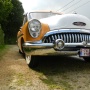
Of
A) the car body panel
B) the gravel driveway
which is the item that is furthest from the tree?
the car body panel

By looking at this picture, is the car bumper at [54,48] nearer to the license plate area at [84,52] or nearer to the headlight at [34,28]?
the license plate area at [84,52]

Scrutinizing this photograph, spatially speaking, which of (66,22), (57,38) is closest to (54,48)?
(57,38)

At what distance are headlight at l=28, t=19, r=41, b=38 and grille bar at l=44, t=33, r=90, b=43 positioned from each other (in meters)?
0.26

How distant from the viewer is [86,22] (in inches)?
244

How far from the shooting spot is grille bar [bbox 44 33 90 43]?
557 centimetres

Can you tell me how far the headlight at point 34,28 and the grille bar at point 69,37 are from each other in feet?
0.87

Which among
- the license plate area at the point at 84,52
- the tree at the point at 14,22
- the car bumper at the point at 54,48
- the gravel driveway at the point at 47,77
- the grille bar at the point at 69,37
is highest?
the grille bar at the point at 69,37

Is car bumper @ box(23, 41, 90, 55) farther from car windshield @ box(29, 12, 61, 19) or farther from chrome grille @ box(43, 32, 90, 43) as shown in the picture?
car windshield @ box(29, 12, 61, 19)

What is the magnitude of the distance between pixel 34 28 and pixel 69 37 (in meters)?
0.75

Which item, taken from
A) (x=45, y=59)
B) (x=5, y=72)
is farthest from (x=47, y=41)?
(x=45, y=59)

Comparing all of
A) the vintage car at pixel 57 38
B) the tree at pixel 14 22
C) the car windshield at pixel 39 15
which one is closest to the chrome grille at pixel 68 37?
the vintage car at pixel 57 38

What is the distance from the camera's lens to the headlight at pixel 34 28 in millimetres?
5707

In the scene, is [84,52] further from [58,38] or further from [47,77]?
[47,77]

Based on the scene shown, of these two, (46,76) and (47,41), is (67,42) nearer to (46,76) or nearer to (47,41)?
(47,41)
